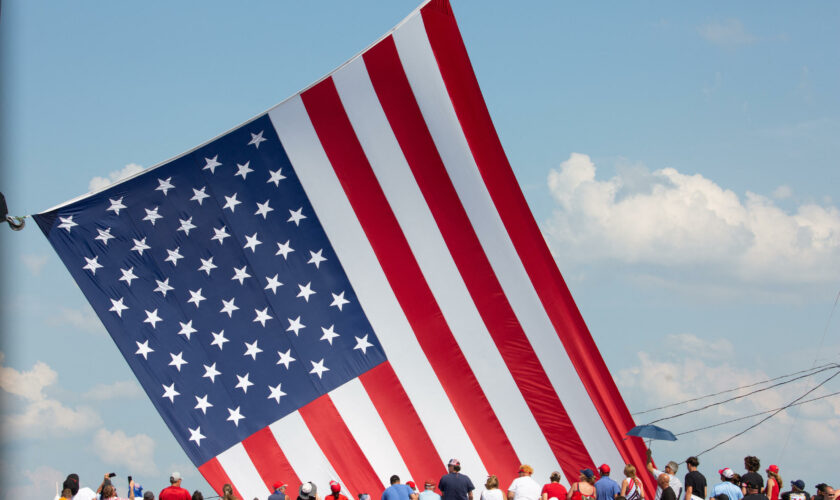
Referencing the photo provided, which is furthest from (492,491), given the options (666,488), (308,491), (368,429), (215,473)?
(215,473)

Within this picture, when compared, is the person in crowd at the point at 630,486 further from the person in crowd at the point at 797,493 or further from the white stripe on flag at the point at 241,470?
the white stripe on flag at the point at 241,470

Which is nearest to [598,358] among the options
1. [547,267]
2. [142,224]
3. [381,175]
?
[547,267]

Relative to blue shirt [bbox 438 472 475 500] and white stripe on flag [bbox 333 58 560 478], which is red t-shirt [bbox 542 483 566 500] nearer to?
blue shirt [bbox 438 472 475 500]

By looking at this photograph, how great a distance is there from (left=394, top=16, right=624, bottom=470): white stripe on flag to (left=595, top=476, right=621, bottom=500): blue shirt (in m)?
1.65

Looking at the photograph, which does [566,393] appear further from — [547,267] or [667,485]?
[667,485]

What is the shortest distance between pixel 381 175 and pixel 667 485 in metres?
6.41

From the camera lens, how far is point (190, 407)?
1397 cm

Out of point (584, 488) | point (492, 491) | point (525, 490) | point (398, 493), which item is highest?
point (398, 493)

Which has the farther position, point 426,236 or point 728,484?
point 426,236

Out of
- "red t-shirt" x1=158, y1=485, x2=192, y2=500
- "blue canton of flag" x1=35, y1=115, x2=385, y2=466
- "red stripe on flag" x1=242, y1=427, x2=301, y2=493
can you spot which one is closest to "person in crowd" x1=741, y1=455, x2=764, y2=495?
"blue canton of flag" x1=35, y1=115, x2=385, y2=466

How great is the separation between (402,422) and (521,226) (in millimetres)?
3620

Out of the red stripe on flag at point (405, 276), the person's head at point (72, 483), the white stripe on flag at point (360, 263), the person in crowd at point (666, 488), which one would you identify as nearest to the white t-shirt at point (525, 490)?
the person in crowd at point (666, 488)

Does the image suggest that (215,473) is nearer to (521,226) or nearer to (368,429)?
(368,429)

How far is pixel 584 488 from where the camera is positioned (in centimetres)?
1281
